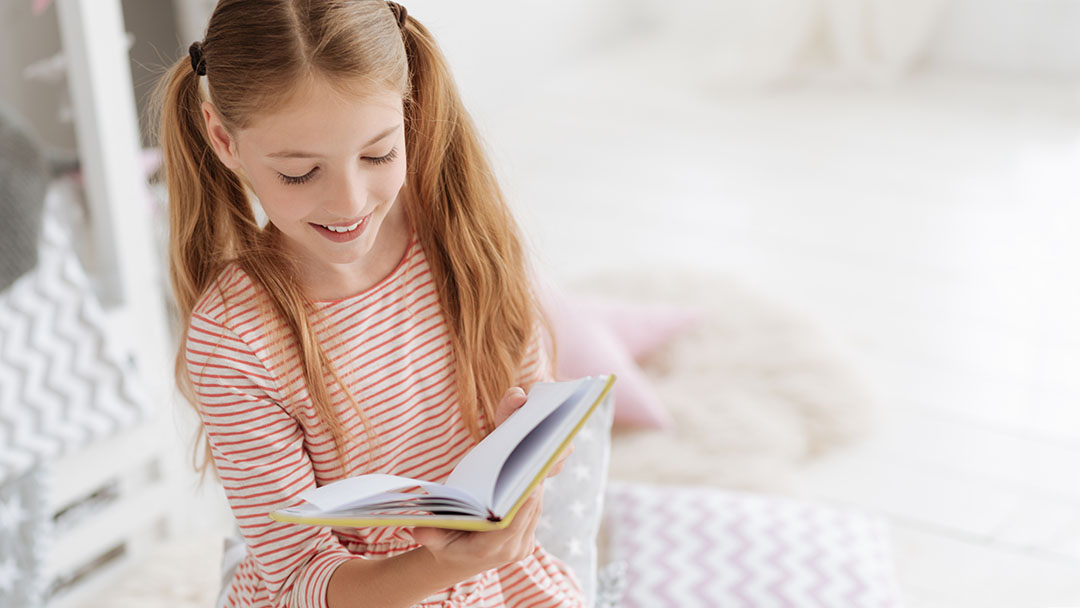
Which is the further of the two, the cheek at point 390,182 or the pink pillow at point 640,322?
the pink pillow at point 640,322

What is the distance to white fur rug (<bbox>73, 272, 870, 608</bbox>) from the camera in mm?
1876

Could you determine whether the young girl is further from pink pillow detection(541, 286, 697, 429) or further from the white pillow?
pink pillow detection(541, 286, 697, 429)

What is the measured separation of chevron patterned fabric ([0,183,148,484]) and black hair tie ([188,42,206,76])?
2.35 feet

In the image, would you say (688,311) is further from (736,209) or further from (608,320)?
(736,209)

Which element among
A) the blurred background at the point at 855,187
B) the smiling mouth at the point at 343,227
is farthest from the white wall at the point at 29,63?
the smiling mouth at the point at 343,227

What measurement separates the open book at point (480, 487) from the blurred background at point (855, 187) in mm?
359

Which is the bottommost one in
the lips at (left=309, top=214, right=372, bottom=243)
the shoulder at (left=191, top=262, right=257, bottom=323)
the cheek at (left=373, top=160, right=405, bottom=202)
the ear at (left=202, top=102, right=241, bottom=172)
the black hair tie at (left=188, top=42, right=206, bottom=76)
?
the shoulder at (left=191, top=262, right=257, bottom=323)

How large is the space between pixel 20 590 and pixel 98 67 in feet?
2.13

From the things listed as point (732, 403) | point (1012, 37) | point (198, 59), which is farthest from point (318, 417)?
point (1012, 37)

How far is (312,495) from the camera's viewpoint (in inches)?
31.8

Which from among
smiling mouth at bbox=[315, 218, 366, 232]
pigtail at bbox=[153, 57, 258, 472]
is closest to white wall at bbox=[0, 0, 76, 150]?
pigtail at bbox=[153, 57, 258, 472]

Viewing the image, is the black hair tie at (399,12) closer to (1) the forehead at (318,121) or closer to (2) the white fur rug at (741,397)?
(1) the forehead at (318,121)

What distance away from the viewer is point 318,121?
0.84m

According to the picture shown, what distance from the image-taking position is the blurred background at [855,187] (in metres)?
1.80
